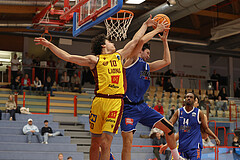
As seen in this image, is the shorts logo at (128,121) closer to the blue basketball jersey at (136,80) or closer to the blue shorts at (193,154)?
the blue basketball jersey at (136,80)

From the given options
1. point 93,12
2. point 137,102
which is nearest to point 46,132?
point 93,12

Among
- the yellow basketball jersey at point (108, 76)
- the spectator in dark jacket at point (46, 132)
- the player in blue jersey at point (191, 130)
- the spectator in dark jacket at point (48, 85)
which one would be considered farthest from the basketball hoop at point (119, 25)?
the spectator in dark jacket at point (48, 85)

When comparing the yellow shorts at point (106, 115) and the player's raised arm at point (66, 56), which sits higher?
the player's raised arm at point (66, 56)

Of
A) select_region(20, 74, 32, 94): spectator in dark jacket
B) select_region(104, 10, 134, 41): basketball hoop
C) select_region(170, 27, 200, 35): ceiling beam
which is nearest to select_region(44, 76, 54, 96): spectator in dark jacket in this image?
select_region(20, 74, 32, 94): spectator in dark jacket

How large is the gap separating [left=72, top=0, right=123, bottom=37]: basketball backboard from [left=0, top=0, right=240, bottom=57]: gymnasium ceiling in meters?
6.09

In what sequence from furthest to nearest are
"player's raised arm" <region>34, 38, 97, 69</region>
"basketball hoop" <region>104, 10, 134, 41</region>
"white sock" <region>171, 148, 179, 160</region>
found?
"basketball hoop" <region>104, 10, 134, 41</region> → "white sock" <region>171, 148, 179, 160</region> → "player's raised arm" <region>34, 38, 97, 69</region>

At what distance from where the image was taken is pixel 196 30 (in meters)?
23.9

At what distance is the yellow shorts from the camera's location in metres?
4.86

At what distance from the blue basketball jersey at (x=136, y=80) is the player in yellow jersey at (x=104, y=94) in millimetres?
512

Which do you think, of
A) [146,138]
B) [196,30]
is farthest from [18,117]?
[196,30]

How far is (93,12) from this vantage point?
25.5 feet

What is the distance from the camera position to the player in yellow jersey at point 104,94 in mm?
4852

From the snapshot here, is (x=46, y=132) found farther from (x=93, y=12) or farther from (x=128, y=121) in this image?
(x=128, y=121)

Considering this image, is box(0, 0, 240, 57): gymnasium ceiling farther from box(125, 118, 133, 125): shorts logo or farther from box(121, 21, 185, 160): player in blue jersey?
box(125, 118, 133, 125): shorts logo
